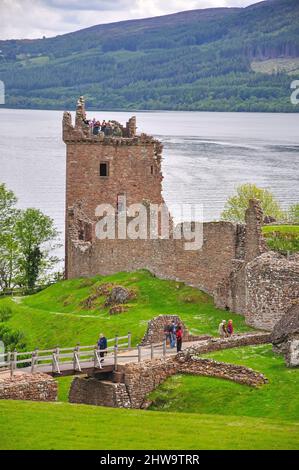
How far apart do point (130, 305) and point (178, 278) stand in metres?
3.12

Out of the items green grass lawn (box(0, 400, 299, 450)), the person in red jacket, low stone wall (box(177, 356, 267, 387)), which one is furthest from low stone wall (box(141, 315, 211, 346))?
green grass lawn (box(0, 400, 299, 450))

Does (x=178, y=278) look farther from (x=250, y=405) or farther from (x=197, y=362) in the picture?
(x=250, y=405)

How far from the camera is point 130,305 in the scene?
2383 inches

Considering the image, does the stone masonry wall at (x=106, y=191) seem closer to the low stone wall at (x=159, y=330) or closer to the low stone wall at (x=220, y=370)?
the low stone wall at (x=159, y=330)

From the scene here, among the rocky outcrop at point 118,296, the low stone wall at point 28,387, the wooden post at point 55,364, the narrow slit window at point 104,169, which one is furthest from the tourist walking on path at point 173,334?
the narrow slit window at point 104,169

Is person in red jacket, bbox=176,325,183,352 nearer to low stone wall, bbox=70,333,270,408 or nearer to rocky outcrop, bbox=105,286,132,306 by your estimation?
low stone wall, bbox=70,333,270,408

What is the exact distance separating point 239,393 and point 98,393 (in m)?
5.61

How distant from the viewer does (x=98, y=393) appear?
146 ft

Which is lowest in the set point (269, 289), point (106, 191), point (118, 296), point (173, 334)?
point (173, 334)

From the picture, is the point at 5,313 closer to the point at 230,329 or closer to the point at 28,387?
the point at 230,329

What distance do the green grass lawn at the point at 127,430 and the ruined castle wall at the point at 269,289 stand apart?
39.0ft

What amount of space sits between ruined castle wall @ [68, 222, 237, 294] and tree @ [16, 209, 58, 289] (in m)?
16.6

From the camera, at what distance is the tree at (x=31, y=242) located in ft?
294

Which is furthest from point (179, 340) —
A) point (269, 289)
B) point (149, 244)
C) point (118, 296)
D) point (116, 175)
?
point (116, 175)
